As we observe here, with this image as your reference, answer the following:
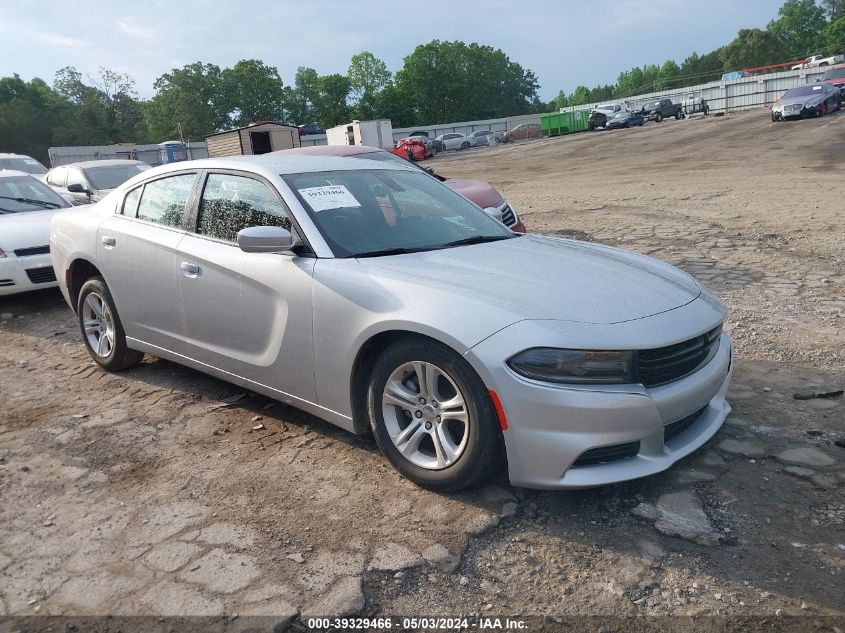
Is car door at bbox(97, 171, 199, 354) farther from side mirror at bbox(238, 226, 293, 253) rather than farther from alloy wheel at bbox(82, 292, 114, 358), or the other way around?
side mirror at bbox(238, 226, 293, 253)

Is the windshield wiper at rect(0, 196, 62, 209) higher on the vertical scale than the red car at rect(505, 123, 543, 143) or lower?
lower

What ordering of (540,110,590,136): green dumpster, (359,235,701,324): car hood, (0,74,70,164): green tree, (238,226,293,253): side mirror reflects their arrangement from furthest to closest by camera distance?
(0,74,70,164): green tree
(540,110,590,136): green dumpster
(238,226,293,253): side mirror
(359,235,701,324): car hood

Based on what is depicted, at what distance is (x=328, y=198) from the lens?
13.0ft

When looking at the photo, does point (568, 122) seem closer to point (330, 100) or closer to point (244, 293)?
point (244, 293)

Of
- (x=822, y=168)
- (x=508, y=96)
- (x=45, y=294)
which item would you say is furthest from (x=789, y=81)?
(x=508, y=96)

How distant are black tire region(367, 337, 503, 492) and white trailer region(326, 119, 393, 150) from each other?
32394mm

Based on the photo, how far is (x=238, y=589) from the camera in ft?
8.77

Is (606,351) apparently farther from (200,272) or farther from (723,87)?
(723,87)

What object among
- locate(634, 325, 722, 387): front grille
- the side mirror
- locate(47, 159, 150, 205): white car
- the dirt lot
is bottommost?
the dirt lot

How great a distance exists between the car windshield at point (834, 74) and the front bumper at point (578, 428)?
43.0 m

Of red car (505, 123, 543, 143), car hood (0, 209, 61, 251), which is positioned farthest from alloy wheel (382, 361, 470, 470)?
red car (505, 123, 543, 143)

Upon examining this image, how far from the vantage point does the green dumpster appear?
5284 centimetres

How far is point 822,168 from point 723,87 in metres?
41.0

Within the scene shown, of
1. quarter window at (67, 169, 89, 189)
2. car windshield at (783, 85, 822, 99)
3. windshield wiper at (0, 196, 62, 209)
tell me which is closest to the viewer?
windshield wiper at (0, 196, 62, 209)
